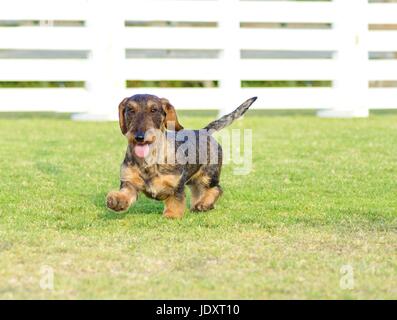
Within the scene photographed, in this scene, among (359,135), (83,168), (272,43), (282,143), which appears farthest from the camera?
(272,43)

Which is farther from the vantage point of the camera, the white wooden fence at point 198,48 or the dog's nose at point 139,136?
the white wooden fence at point 198,48

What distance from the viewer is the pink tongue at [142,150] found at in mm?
6234

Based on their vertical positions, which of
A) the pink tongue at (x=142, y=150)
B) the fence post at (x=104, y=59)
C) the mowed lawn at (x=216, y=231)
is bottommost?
the mowed lawn at (x=216, y=231)

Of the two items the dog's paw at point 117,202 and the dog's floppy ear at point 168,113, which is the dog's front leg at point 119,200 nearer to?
the dog's paw at point 117,202

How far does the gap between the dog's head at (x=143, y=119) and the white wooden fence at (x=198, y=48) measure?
6818mm

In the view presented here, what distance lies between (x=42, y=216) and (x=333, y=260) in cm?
227

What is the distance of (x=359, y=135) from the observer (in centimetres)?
1177

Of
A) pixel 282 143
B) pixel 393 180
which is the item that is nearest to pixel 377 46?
pixel 282 143

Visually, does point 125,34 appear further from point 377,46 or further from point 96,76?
point 377,46

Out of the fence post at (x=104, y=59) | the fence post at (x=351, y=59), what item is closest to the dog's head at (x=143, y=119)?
the fence post at (x=104, y=59)

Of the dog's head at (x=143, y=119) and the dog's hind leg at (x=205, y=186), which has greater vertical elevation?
the dog's head at (x=143, y=119)

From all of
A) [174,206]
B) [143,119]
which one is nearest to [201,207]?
[174,206]

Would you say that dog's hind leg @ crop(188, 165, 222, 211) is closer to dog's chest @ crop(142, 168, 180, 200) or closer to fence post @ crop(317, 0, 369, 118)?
dog's chest @ crop(142, 168, 180, 200)

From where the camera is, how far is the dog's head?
615 cm
